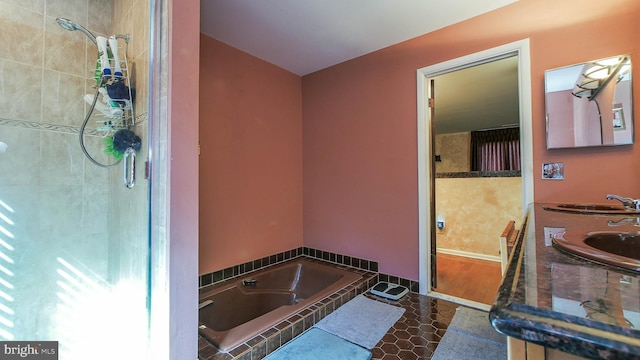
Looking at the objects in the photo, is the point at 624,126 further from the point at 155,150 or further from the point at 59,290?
the point at 59,290

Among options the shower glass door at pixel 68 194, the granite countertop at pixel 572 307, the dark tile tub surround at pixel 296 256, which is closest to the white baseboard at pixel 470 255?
the dark tile tub surround at pixel 296 256

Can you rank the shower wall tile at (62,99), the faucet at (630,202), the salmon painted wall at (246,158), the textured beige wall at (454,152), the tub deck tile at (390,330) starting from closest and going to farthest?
the faucet at (630,202) → the tub deck tile at (390,330) → the shower wall tile at (62,99) → the salmon painted wall at (246,158) → the textured beige wall at (454,152)

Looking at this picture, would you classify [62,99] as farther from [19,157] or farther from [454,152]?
[454,152]

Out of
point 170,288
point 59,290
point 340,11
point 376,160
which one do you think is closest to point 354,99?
point 376,160

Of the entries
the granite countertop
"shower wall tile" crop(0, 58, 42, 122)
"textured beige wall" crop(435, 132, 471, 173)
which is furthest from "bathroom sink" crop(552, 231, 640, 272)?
"textured beige wall" crop(435, 132, 471, 173)

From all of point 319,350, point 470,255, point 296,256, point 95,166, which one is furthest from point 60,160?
point 470,255

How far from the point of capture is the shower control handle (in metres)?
1.36

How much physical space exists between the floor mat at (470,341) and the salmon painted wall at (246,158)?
163cm

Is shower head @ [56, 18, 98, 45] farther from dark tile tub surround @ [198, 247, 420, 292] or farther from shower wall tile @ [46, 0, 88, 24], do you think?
dark tile tub surround @ [198, 247, 420, 292]

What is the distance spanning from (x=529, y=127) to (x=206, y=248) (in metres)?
2.45

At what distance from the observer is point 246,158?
93.9 inches

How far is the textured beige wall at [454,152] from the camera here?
209 inches

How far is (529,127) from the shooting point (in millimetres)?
1688

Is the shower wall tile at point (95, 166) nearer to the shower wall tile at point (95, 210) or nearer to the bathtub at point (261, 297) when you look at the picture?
the shower wall tile at point (95, 210)
